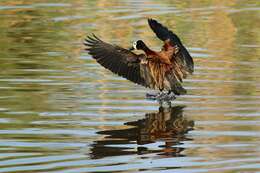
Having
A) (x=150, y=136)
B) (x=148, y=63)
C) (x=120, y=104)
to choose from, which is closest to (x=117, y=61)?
(x=148, y=63)

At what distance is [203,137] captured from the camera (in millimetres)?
9508

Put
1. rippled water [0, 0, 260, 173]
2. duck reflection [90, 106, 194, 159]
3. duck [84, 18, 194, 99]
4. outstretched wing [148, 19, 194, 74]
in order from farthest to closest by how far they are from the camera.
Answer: outstretched wing [148, 19, 194, 74]
duck [84, 18, 194, 99]
duck reflection [90, 106, 194, 159]
rippled water [0, 0, 260, 173]

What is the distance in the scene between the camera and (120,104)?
11445 millimetres

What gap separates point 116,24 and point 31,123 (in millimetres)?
8826

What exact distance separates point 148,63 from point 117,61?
0.39 metres

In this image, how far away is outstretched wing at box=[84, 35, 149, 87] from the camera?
1205 centimetres

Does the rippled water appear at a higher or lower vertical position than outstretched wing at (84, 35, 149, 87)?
lower

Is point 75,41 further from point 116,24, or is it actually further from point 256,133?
point 256,133

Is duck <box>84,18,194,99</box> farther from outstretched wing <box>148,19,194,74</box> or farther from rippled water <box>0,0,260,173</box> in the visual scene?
rippled water <box>0,0,260,173</box>

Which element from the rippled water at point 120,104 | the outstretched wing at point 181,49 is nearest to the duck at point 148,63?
the outstretched wing at point 181,49

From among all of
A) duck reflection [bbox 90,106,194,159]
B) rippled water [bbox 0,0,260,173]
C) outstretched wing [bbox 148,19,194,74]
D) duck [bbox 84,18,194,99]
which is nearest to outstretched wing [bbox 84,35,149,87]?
duck [bbox 84,18,194,99]

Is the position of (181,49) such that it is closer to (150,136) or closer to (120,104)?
(120,104)

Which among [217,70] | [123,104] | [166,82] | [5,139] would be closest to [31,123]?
[5,139]

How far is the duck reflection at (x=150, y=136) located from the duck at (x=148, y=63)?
87 cm
